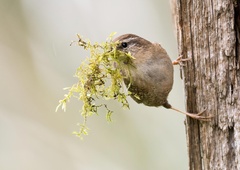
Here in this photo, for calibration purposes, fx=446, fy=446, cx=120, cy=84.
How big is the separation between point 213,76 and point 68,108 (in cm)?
383

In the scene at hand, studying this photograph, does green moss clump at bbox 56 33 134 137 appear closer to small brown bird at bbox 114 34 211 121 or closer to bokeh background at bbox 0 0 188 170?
small brown bird at bbox 114 34 211 121

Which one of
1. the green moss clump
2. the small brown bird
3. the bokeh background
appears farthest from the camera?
the bokeh background

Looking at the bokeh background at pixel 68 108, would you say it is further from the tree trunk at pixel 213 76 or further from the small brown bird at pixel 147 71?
the tree trunk at pixel 213 76

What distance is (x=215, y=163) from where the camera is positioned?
318 centimetres

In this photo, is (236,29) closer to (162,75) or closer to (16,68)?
(162,75)

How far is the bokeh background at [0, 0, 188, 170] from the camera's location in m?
6.27

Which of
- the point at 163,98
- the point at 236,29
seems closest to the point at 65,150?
the point at 163,98

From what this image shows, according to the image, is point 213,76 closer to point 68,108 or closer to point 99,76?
point 99,76

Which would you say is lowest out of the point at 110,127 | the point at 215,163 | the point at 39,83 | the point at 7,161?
the point at 215,163

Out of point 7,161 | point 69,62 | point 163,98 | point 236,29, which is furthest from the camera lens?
point 7,161

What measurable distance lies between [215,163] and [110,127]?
3484 millimetres

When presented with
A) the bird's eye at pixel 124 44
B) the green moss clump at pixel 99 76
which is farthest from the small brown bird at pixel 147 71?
the green moss clump at pixel 99 76

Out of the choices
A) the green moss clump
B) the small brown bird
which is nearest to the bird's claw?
the small brown bird

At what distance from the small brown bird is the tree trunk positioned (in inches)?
5.3
